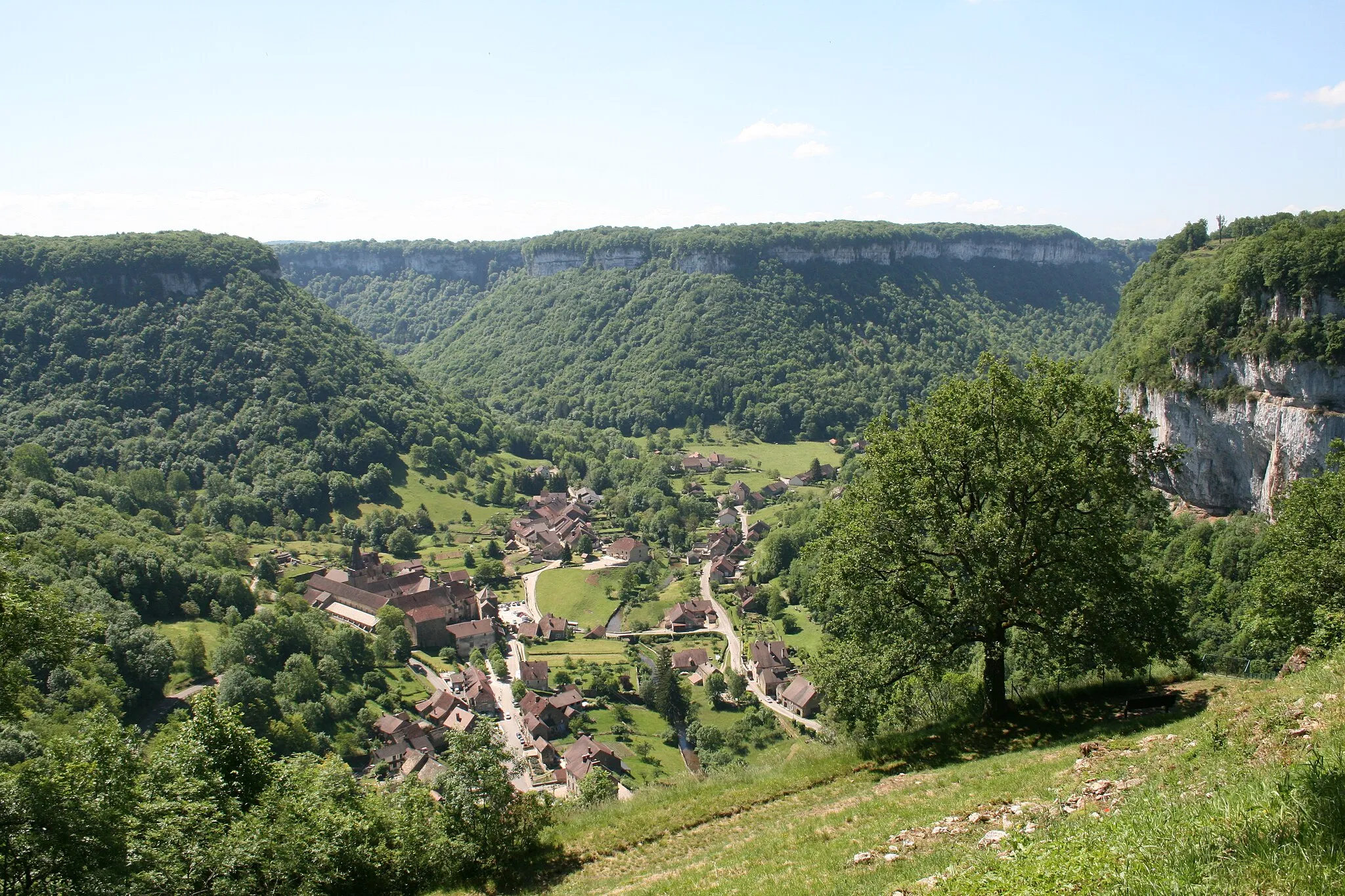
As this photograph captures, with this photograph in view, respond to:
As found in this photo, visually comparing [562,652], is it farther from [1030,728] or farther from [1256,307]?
[1256,307]

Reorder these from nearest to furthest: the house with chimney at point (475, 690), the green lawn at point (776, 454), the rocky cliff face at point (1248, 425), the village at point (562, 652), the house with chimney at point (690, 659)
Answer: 1. the village at point (562, 652)
2. the rocky cliff face at point (1248, 425)
3. the house with chimney at point (475, 690)
4. the house with chimney at point (690, 659)
5. the green lawn at point (776, 454)

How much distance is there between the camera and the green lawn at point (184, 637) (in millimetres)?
41844

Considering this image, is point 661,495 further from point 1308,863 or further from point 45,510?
point 1308,863

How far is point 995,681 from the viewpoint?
1675cm

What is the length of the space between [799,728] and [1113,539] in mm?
31094

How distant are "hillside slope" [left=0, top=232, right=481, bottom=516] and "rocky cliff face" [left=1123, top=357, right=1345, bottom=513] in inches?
2923

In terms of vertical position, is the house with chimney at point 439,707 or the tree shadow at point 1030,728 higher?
the tree shadow at point 1030,728

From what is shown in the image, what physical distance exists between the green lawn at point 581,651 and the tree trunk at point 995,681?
3976cm

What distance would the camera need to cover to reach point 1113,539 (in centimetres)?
1537

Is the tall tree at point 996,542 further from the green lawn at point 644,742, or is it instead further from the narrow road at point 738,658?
the narrow road at point 738,658

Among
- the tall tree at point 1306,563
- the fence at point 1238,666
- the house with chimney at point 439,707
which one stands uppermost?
the tall tree at point 1306,563

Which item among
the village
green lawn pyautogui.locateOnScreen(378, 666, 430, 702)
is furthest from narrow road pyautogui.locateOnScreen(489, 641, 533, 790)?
green lawn pyautogui.locateOnScreen(378, 666, 430, 702)

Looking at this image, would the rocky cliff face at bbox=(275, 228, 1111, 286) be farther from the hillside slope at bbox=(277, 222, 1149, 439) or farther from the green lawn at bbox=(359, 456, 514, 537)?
the green lawn at bbox=(359, 456, 514, 537)

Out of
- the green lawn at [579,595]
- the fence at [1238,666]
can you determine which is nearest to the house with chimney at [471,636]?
the green lawn at [579,595]
